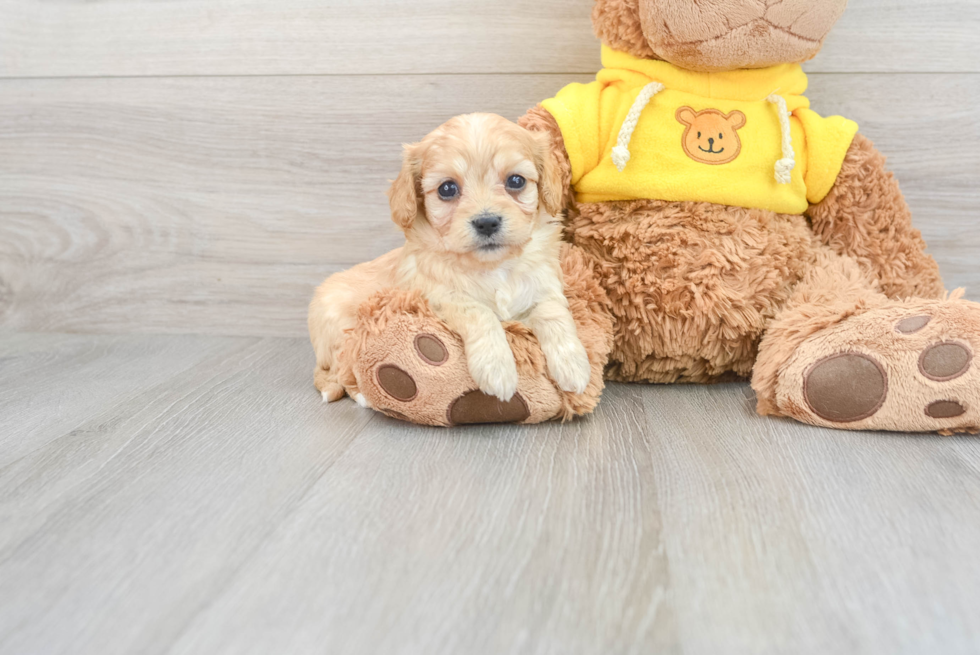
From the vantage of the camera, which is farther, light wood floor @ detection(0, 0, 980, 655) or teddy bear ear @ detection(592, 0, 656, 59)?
teddy bear ear @ detection(592, 0, 656, 59)

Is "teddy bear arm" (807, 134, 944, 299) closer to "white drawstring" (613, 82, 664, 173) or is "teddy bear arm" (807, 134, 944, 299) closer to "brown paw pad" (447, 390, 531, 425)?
"white drawstring" (613, 82, 664, 173)

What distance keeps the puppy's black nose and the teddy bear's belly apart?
13.2 inches

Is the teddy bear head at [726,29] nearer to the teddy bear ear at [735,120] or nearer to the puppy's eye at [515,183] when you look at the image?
the teddy bear ear at [735,120]

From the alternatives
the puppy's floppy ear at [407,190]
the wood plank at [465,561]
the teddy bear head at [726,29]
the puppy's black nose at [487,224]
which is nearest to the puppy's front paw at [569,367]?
the wood plank at [465,561]

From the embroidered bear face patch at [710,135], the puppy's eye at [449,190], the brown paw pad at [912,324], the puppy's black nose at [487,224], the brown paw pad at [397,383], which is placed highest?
the embroidered bear face patch at [710,135]

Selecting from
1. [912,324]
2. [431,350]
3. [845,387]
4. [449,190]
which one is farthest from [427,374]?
[912,324]

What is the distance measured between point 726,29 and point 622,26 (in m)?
0.21

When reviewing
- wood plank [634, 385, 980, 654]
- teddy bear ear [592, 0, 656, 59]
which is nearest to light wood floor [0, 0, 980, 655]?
wood plank [634, 385, 980, 654]

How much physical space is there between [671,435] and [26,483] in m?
1.03

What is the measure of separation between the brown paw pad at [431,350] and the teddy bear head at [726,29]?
705mm

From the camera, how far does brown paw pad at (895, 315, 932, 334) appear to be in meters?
1.18

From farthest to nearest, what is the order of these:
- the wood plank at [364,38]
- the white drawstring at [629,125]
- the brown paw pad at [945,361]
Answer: the wood plank at [364,38] → the white drawstring at [629,125] → the brown paw pad at [945,361]

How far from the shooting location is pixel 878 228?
1474 millimetres

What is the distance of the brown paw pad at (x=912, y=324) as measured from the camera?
1176mm
